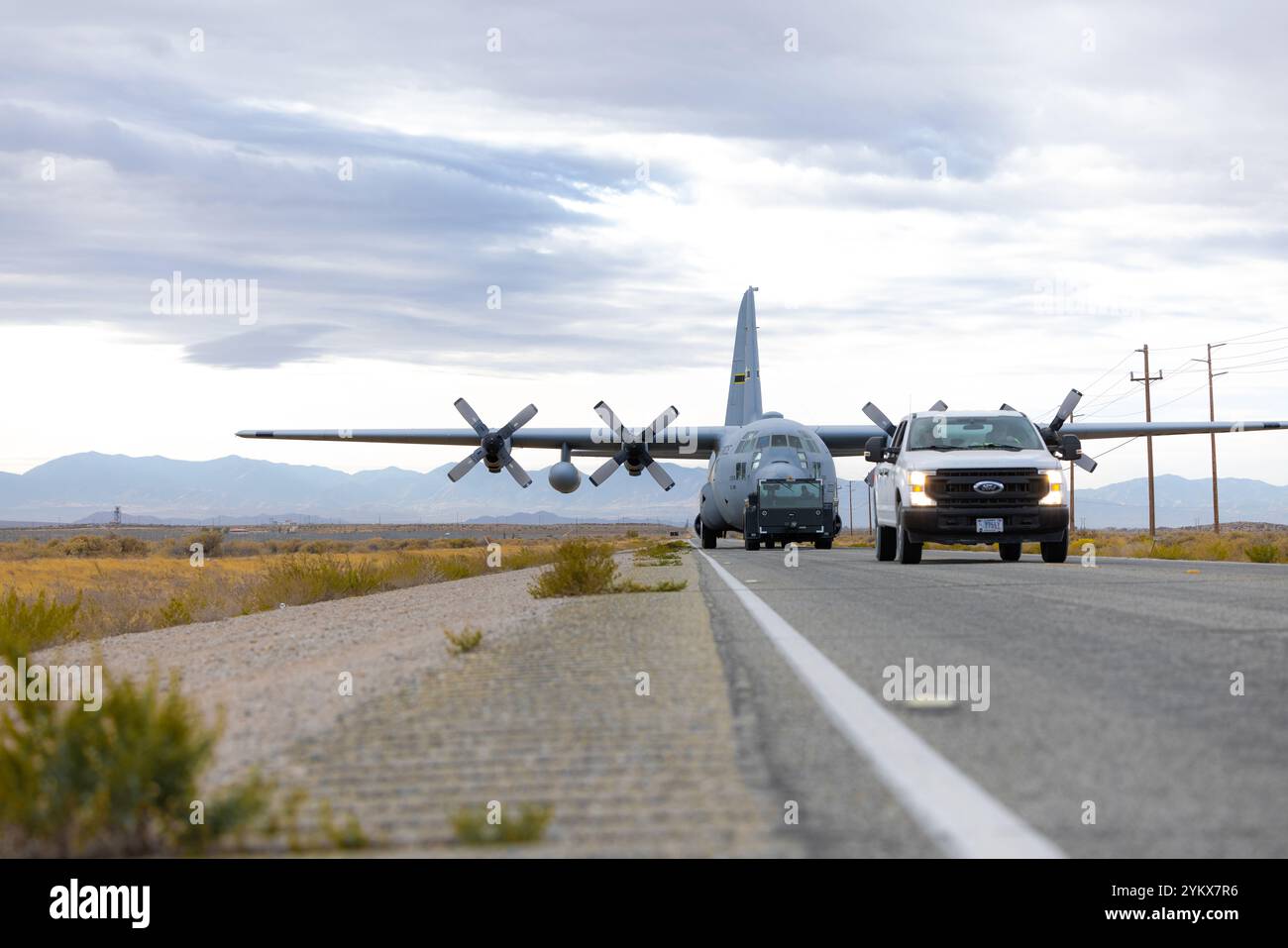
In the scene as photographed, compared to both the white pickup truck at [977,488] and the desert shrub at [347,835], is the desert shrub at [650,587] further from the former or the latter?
the desert shrub at [347,835]

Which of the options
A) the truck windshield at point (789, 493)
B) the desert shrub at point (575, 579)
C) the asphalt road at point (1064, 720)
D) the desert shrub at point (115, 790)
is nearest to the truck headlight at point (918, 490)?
the desert shrub at point (575, 579)

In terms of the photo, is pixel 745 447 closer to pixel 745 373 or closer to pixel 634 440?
pixel 634 440

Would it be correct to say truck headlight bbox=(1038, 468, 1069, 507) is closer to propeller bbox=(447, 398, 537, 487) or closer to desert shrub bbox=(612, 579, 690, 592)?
desert shrub bbox=(612, 579, 690, 592)

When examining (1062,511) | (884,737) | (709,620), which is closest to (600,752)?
(884,737)

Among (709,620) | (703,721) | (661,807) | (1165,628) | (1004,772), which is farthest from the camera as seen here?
(709,620)

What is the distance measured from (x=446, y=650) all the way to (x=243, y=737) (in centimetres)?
318

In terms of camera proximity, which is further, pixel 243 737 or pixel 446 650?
pixel 446 650

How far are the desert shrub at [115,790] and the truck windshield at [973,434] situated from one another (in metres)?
16.3

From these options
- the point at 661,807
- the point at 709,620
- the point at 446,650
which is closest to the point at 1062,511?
the point at 709,620

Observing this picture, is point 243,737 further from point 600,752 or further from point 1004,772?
point 1004,772

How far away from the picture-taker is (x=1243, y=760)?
4.26 meters

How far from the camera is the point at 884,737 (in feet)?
15.7
